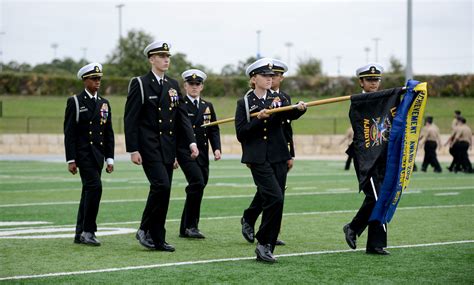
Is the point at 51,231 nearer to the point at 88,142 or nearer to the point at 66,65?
the point at 88,142

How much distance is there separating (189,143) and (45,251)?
6.33ft

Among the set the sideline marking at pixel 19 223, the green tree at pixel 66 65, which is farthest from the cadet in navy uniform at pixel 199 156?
the green tree at pixel 66 65

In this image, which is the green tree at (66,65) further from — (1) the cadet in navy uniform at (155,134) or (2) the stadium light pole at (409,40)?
(1) the cadet in navy uniform at (155,134)

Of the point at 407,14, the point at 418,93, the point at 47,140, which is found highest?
the point at 407,14

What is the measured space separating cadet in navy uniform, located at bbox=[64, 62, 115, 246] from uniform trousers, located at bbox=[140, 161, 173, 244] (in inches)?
34.8

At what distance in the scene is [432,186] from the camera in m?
21.4

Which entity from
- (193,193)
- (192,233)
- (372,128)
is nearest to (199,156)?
(193,193)

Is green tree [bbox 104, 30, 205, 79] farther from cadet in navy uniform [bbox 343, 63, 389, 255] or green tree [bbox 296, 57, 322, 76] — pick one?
cadet in navy uniform [bbox 343, 63, 389, 255]

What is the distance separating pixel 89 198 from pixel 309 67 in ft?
225

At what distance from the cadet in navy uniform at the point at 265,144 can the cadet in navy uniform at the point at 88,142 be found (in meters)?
1.96

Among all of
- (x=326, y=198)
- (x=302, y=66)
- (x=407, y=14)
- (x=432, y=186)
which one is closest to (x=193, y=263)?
(x=326, y=198)

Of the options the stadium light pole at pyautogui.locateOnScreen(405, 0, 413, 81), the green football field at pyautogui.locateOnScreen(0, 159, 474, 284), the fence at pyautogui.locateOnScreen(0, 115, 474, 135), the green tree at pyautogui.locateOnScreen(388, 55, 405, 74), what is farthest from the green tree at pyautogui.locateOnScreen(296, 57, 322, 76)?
the green football field at pyautogui.locateOnScreen(0, 159, 474, 284)

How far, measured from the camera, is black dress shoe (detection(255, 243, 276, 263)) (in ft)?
30.7

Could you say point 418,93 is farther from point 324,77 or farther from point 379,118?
point 324,77
